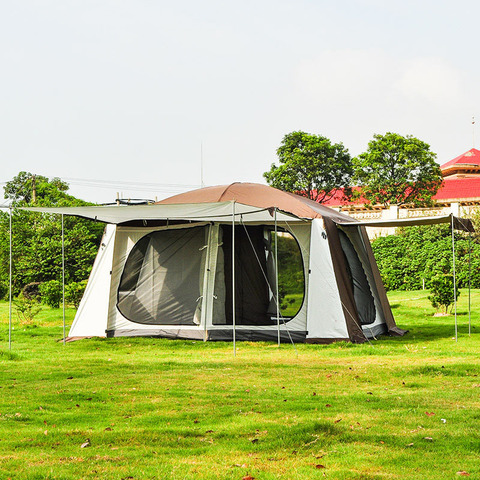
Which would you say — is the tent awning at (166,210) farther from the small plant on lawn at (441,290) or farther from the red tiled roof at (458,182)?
the red tiled roof at (458,182)

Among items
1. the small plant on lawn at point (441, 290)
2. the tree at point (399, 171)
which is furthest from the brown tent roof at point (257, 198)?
the tree at point (399, 171)

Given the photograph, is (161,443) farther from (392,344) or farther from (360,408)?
(392,344)

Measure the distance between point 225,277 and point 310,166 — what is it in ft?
92.1

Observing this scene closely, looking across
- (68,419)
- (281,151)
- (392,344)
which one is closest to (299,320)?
(392,344)

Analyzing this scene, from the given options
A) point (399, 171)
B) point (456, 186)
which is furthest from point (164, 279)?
point (456, 186)

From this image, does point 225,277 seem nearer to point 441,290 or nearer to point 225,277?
point 225,277

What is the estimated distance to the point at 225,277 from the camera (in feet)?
34.3

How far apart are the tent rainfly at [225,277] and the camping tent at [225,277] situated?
0.02 m

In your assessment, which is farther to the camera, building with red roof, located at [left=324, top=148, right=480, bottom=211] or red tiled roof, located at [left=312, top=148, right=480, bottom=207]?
red tiled roof, located at [left=312, top=148, right=480, bottom=207]

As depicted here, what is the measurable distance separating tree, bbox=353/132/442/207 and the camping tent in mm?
24096

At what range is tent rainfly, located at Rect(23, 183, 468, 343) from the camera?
395 inches

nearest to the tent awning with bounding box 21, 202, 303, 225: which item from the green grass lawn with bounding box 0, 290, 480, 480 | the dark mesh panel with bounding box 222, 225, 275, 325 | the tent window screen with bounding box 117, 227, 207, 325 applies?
the dark mesh panel with bounding box 222, 225, 275, 325

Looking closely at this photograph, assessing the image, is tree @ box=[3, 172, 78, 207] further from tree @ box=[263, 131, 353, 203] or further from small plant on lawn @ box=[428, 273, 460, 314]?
small plant on lawn @ box=[428, 273, 460, 314]

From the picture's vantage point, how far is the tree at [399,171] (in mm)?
34344
